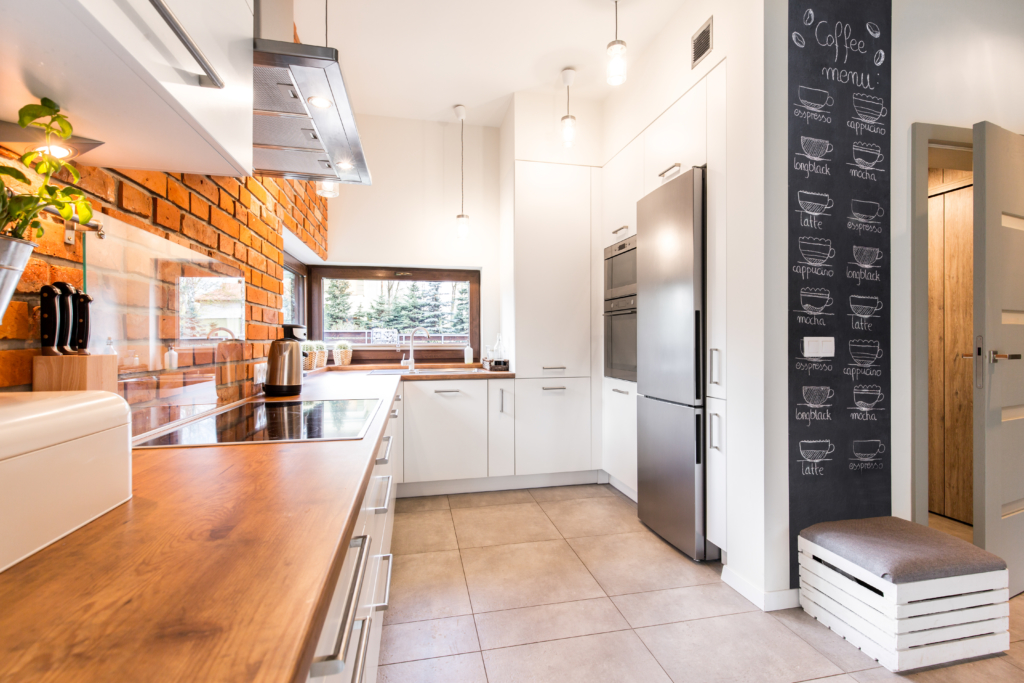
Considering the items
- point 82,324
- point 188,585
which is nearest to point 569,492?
point 82,324

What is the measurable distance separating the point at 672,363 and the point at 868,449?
858 mm

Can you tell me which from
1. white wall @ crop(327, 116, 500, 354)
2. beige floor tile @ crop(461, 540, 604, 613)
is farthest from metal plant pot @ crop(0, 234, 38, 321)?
white wall @ crop(327, 116, 500, 354)

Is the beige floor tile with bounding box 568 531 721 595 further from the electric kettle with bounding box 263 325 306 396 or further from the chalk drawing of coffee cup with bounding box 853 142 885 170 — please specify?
the chalk drawing of coffee cup with bounding box 853 142 885 170

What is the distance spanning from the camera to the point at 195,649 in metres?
0.38

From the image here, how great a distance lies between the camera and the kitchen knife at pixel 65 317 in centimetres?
89

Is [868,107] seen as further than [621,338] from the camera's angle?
No

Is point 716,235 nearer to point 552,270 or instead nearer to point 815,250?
point 815,250

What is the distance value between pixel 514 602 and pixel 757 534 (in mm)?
1022

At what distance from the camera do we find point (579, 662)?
5.19 ft

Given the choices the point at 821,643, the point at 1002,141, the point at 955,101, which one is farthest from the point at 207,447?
the point at 955,101

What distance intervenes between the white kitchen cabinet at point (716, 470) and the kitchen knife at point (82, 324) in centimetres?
213

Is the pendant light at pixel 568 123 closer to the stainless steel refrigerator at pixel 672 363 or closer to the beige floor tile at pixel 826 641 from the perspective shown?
the stainless steel refrigerator at pixel 672 363

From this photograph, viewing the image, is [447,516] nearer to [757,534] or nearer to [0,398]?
[757,534]

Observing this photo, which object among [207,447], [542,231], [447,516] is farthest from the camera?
[542,231]
